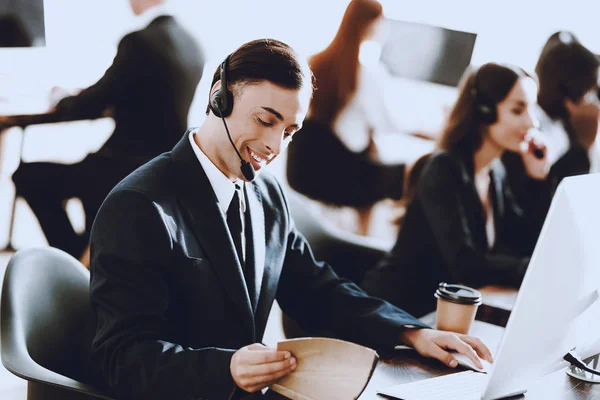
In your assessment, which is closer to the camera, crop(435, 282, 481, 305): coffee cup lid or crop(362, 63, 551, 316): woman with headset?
crop(435, 282, 481, 305): coffee cup lid

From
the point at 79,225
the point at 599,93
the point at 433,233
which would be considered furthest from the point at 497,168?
the point at 79,225

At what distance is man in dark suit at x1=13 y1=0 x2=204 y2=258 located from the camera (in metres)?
2.41

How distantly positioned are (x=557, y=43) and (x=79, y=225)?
2.27 m

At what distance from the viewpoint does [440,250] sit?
2203 millimetres

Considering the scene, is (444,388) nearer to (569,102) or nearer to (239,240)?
(239,240)

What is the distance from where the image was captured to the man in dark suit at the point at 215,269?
1096 mm

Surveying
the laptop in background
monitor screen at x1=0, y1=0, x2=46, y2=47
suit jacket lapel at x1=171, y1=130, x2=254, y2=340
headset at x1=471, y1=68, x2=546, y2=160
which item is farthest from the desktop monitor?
monitor screen at x1=0, y1=0, x2=46, y2=47

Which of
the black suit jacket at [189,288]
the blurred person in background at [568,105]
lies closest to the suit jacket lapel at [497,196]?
the blurred person in background at [568,105]

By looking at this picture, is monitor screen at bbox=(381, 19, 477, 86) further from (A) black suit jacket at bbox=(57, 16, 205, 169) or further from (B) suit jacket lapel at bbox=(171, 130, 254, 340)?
(B) suit jacket lapel at bbox=(171, 130, 254, 340)

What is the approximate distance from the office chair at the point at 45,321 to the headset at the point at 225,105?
1.41 feet

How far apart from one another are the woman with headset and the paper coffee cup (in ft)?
2.47

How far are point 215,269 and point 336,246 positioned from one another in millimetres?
883

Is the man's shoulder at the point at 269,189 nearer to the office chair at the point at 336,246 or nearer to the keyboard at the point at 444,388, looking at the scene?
the office chair at the point at 336,246

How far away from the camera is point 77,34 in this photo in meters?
2.38
